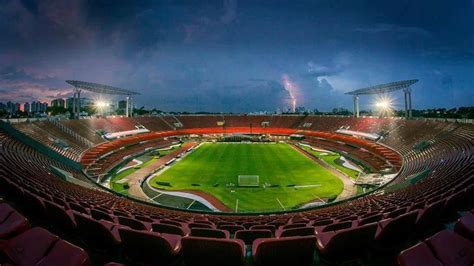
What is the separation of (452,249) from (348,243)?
1560 mm

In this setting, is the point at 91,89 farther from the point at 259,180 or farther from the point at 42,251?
the point at 42,251

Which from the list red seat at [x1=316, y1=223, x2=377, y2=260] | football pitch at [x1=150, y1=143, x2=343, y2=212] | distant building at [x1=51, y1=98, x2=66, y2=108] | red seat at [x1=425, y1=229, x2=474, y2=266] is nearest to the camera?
red seat at [x1=425, y1=229, x2=474, y2=266]

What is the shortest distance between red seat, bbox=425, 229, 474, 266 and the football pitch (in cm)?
2140

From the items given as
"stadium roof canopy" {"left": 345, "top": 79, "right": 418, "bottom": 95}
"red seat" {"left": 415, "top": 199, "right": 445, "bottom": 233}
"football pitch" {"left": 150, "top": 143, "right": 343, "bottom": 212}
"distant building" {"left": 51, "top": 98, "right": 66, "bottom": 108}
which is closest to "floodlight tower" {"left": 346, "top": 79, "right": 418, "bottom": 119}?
"stadium roof canopy" {"left": 345, "top": 79, "right": 418, "bottom": 95}

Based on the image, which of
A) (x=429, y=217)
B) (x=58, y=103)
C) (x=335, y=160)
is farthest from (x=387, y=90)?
(x=58, y=103)

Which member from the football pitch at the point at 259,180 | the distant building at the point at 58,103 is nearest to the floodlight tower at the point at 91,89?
the football pitch at the point at 259,180

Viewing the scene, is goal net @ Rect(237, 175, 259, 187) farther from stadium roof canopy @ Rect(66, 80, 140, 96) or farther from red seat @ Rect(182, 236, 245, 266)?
stadium roof canopy @ Rect(66, 80, 140, 96)

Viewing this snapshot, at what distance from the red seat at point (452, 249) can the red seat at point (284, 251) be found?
1.52m

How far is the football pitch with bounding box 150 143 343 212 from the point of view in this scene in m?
27.1

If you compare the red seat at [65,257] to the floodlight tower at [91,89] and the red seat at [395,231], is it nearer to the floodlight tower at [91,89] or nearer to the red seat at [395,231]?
the red seat at [395,231]

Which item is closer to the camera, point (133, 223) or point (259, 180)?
point (133, 223)

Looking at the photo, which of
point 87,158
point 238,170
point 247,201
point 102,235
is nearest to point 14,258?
point 102,235

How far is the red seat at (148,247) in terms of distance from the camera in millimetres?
4441

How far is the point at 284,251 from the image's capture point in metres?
4.08
